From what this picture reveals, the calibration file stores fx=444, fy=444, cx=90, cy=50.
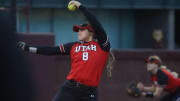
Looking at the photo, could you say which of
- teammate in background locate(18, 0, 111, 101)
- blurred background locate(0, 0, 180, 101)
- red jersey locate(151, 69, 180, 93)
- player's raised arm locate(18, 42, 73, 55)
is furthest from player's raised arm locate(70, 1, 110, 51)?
blurred background locate(0, 0, 180, 101)

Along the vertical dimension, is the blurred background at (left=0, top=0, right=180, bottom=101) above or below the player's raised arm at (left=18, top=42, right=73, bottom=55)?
above

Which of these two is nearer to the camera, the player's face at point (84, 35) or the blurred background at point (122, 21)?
the player's face at point (84, 35)

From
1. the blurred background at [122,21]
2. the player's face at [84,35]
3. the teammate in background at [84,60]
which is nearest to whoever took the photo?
the teammate in background at [84,60]

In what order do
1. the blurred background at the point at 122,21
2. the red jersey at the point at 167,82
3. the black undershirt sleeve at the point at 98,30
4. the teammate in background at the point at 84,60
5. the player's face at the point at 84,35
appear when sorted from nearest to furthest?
the black undershirt sleeve at the point at 98,30 → the teammate in background at the point at 84,60 → the player's face at the point at 84,35 → the red jersey at the point at 167,82 → the blurred background at the point at 122,21

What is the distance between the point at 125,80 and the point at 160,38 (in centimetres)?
288

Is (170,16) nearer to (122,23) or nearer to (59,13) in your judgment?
(122,23)

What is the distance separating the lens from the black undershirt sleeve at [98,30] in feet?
17.1

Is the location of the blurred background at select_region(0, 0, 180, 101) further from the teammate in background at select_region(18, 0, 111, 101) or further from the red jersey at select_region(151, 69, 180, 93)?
the teammate in background at select_region(18, 0, 111, 101)

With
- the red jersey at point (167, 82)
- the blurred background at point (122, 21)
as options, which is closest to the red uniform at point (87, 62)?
the red jersey at point (167, 82)

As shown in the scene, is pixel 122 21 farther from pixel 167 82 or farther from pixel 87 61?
pixel 87 61

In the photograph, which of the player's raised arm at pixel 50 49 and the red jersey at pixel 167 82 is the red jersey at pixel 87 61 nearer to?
the player's raised arm at pixel 50 49

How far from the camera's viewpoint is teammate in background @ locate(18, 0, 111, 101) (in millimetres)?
5422

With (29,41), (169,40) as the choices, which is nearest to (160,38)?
(169,40)

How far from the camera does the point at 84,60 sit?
5500 millimetres
